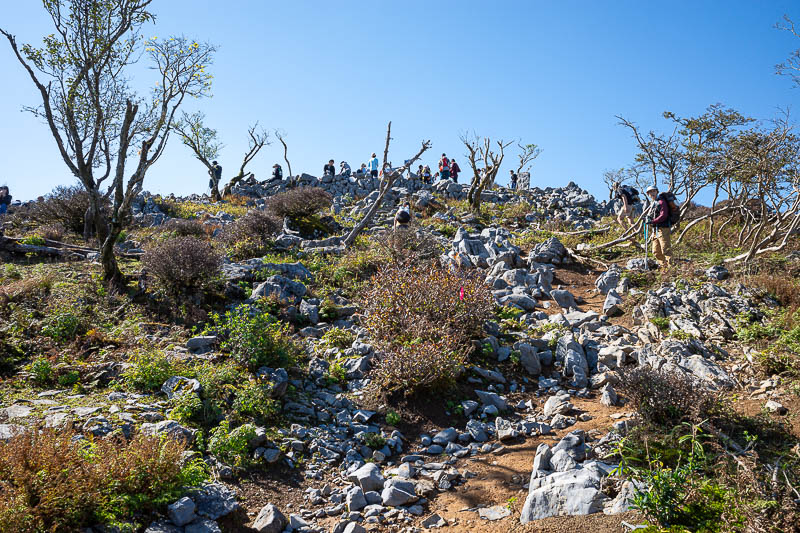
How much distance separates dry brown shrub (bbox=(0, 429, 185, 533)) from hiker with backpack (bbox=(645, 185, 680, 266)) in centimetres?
1081

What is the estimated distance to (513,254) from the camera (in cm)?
1252

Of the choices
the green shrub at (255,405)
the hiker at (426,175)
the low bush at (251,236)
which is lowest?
the green shrub at (255,405)

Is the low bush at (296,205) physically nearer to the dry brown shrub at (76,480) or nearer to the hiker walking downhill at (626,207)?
the hiker walking downhill at (626,207)

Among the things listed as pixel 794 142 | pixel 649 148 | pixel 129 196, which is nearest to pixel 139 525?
pixel 129 196

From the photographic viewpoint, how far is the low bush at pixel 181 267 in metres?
9.12

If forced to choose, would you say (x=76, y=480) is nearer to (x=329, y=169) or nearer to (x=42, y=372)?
(x=42, y=372)

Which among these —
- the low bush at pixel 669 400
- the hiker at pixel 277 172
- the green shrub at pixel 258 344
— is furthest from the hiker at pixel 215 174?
the low bush at pixel 669 400

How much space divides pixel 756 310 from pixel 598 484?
556 cm

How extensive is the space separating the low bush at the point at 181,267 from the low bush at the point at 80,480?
519cm

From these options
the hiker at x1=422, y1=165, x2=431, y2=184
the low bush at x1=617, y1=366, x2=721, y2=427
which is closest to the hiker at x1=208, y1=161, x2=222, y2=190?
the hiker at x1=422, y1=165, x2=431, y2=184

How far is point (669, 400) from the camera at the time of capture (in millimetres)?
5004

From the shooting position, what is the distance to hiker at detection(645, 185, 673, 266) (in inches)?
434

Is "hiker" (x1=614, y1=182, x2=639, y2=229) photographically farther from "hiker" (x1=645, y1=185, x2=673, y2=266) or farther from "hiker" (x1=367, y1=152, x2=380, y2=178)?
"hiker" (x1=367, y1=152, x2=380, y2=178)

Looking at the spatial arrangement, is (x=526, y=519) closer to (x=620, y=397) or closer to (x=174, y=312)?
(x=620, y=397)
